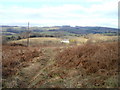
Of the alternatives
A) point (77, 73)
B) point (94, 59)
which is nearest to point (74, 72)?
point (77, 73)

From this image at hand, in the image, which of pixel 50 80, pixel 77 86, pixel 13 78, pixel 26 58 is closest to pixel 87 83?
pixel 77 86

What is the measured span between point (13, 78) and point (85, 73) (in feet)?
16.3

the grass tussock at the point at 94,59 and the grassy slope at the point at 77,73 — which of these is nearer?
the grassy slope at the point at 77,73

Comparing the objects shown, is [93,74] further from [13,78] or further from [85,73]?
[13,78]

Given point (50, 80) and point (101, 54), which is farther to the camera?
point (101, 54)

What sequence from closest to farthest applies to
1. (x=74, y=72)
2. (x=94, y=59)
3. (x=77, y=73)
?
(x=77, y=73) < (x=74, y=72) < (x=94, y=59)

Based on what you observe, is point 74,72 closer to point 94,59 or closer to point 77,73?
point 77,73

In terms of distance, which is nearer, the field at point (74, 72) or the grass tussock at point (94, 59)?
the field at point (74, 72)

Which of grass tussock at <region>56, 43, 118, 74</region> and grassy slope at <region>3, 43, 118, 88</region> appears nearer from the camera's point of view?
grassy slope at <region>3, 43, 118, 88</region>

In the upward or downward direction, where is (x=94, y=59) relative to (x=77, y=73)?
upward

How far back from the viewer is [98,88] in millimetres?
7199

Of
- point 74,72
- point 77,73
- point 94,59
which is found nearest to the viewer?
point 77,73

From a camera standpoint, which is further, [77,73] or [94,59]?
[94,59]

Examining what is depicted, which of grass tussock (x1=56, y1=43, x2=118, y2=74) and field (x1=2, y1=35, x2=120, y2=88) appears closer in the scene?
field (x1=2, y1=35, x2=120, y2=88)
